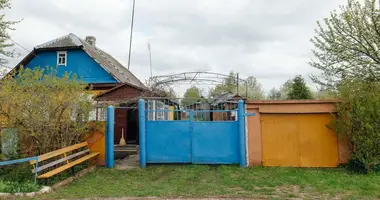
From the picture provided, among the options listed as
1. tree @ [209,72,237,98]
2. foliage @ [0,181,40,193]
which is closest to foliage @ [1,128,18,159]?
foliage @ [0,181,40,193]

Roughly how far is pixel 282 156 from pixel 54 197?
22.1 feet

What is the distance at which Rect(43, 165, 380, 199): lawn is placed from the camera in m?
5.99

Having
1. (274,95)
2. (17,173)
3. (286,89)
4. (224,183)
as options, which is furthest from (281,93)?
(17,173)

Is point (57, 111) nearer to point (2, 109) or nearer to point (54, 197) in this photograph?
point (2, 109)

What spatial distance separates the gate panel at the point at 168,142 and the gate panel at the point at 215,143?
28 centimetres

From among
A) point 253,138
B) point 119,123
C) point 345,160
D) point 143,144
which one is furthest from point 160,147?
point 119,123

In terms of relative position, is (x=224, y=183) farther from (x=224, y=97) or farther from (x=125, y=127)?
(x=125, y=127)

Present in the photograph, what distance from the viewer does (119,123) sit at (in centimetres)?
1666

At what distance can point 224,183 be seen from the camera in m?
6.96

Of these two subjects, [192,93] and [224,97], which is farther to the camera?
[192,93]

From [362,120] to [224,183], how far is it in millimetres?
4394

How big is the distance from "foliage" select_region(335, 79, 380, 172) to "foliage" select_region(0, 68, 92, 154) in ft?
25.8

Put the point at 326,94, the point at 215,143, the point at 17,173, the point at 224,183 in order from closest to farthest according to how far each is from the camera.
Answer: the point at 224,183 < the point at 17,173 < the point at 215,143 < the point at 326,94

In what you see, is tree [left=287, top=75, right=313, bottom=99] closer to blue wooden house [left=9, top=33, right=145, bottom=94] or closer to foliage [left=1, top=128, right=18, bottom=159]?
blue wooden house [left=9, top=33, right=145, bottom=94]
